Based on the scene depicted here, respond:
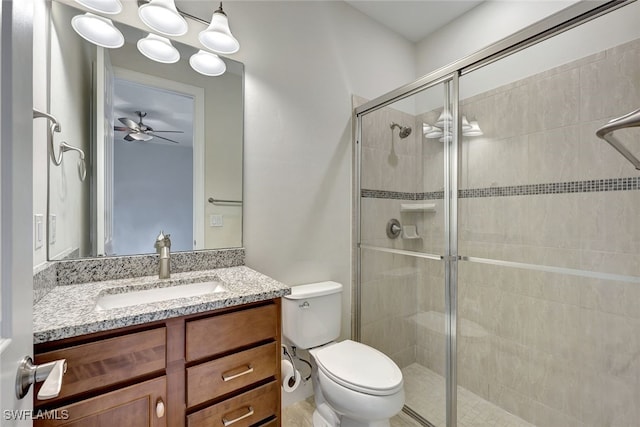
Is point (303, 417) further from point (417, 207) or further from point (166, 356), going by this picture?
point (417, 207)

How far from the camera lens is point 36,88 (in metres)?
0.98

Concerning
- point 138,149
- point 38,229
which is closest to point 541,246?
point 138,149

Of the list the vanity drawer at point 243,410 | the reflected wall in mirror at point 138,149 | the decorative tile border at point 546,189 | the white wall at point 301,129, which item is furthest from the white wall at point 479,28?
the vanity drawer at point 243,410

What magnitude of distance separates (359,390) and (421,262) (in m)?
0.83

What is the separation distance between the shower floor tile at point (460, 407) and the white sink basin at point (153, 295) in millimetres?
1333

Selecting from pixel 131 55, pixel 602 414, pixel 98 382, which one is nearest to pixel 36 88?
pixel 131 55

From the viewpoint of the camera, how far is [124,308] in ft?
2.94

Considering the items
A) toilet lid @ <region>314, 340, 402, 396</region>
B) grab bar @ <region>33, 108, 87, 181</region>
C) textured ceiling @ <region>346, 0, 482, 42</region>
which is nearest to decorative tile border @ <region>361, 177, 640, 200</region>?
toilet lid @ <region>314, 340, 402, 396</region>

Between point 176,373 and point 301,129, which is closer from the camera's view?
point 176,373

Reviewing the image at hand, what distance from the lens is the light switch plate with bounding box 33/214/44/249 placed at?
38.5 inches

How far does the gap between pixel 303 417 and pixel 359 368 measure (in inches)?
23.3

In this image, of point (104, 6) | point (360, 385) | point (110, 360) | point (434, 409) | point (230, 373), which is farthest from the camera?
point (434, 409)

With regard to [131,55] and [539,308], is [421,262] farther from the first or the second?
[131,55]

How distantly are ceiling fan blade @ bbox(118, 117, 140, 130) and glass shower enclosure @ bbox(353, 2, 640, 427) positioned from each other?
140 cm
